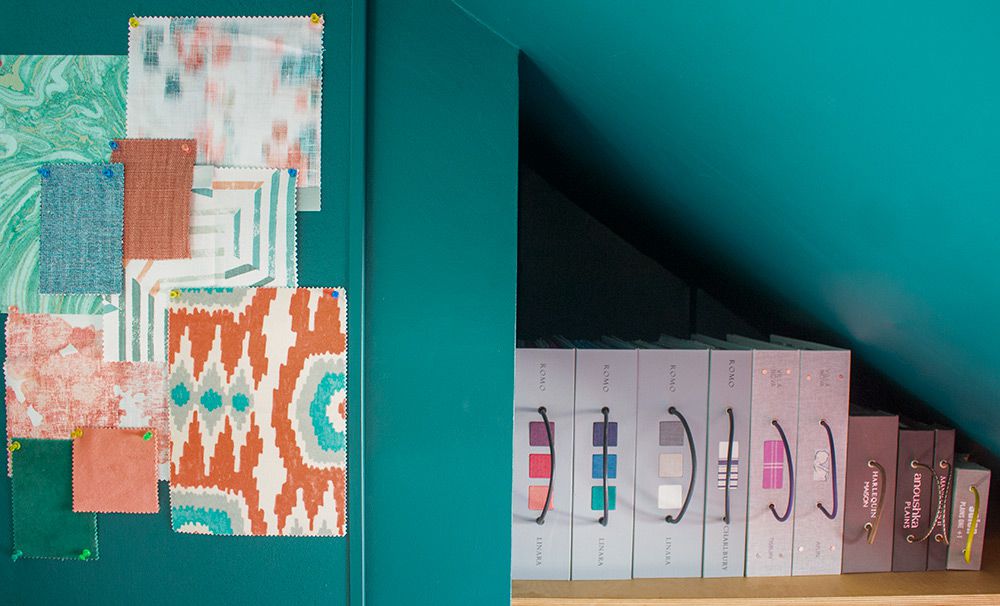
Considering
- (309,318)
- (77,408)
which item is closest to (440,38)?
(309,318)

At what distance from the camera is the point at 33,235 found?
3.47 feet

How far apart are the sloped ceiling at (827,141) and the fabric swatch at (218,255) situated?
1.51 feet

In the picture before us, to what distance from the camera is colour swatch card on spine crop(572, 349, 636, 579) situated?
1.25m

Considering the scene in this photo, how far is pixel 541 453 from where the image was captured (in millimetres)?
1239

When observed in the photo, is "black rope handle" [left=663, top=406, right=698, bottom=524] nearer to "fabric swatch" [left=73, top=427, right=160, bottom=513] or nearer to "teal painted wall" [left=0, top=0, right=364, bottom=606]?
"teal painted wall" [left=0, top=0, right=364, bottom=606]

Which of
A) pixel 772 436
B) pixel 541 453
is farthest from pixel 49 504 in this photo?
pixel 772 436

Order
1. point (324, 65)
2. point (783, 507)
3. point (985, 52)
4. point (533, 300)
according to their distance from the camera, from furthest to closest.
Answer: point (533, 300)
point (783, 507)
point (324, 65)
point (985, 52)

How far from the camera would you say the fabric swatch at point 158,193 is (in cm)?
104

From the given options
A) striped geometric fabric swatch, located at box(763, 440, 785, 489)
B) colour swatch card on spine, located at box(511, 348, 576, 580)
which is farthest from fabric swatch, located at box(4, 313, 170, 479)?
striped geometric fabric swatch, located at box(763, 440, 785, 489)

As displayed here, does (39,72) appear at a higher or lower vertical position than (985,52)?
higher

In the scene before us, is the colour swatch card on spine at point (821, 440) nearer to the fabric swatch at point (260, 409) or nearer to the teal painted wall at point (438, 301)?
the teal painted wall at point (438, 301)

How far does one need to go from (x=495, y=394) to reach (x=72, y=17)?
0.94 meters

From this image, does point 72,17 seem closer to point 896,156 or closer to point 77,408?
point 77,408

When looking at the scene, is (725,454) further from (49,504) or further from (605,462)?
(49,504)
